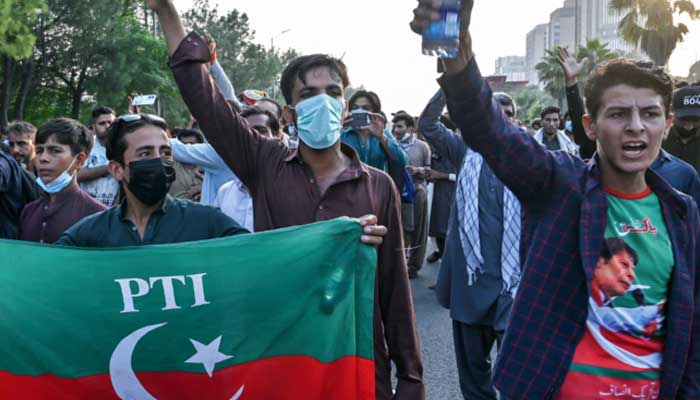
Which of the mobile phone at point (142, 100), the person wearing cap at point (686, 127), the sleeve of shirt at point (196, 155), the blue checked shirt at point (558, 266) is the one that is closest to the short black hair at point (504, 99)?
the person wearing cap at point (686, 127)

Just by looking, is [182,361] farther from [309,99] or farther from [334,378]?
[309,99]

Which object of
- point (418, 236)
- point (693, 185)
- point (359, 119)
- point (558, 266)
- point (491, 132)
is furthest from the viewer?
point (418, 236)

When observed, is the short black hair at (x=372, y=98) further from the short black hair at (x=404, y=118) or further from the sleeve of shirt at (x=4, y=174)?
the short black hair at (x=404, y=118)

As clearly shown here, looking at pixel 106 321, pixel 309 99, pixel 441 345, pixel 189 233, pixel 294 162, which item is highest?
pixel 309 99

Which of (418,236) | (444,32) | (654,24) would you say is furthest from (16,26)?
(654,24)

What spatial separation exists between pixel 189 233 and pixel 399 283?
0.82 meters

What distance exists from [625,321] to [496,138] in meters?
0.68

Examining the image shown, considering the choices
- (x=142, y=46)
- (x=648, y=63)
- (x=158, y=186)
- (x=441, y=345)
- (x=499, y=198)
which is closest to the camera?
(x=648, y=63)

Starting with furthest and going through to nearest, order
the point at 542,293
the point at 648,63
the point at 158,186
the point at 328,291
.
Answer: the point at 158,186 → the point at 328,291 → the point at 648,63 → the point at 542,293

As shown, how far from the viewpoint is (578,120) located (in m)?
3.68

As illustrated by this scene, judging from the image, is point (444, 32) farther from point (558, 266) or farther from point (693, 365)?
point (693, 365)

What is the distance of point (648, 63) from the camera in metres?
2.68

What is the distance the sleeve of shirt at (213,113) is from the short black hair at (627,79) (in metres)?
1.18

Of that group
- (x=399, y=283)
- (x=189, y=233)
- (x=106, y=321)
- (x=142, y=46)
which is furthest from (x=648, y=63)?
(x=142, y=46)
